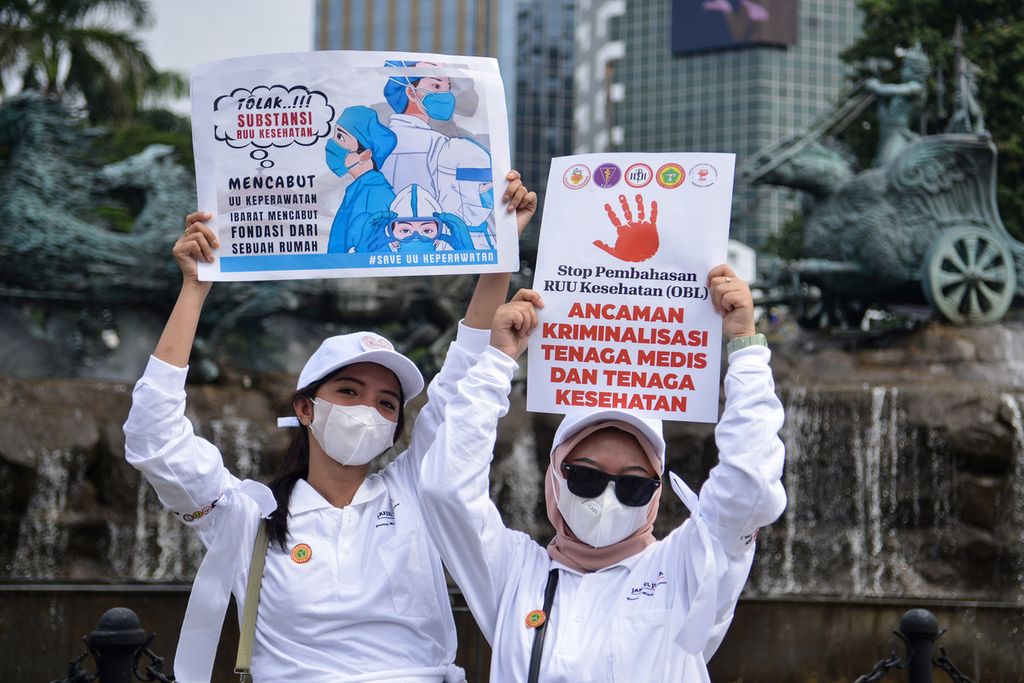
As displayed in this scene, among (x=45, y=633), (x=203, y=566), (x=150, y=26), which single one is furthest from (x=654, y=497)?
(x=150, y=26)

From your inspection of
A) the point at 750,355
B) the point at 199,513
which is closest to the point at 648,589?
the point at 750,355

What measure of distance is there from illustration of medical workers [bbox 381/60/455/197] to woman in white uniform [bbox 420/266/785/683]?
0.64 m

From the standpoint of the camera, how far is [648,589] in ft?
11.1

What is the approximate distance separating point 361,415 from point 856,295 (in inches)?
572

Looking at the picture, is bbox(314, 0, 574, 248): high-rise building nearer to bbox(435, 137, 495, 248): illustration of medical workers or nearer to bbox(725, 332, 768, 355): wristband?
bbox(435, 137, 495, 248): illustration of medical workers

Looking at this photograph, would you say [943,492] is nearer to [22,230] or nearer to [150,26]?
[22,230]

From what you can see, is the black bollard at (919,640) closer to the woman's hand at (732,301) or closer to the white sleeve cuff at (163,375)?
the woman's hand at (732,301)

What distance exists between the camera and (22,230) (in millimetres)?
17062

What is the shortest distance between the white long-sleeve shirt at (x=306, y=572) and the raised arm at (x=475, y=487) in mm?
168

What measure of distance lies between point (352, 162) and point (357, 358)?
0.61m

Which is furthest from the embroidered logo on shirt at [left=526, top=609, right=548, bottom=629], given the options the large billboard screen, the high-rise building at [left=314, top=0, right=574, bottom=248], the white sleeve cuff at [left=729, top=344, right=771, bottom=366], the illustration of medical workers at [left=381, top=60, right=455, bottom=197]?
the high-rise building at [left=314, top=0, right=574, bottom=248]

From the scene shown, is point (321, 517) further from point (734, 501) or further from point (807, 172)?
point (807, 172)

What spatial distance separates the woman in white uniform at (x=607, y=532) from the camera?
327 centimetres

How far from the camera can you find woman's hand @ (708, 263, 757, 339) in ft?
11.5
